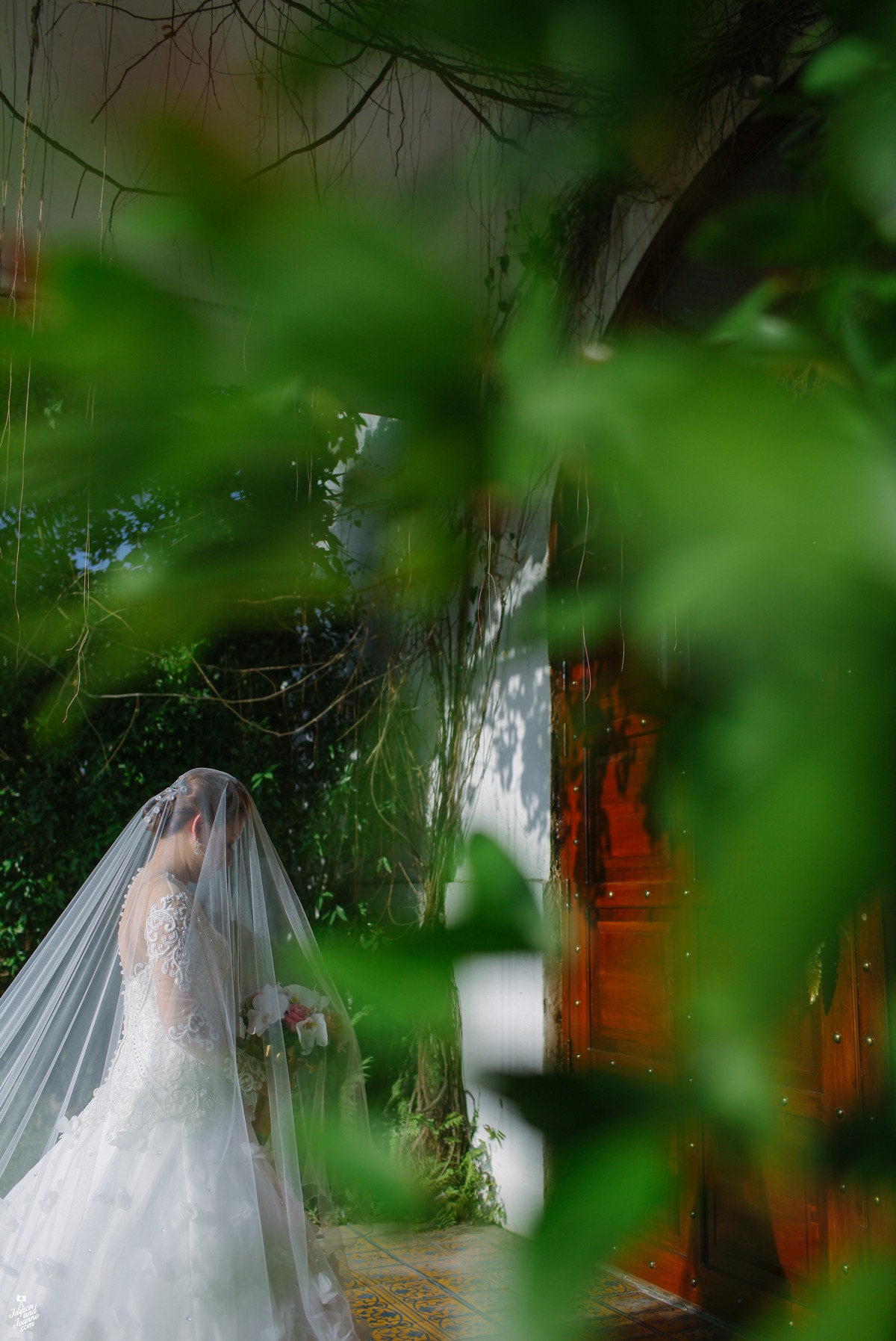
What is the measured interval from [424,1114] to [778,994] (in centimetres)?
429

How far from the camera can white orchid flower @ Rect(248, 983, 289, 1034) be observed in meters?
2.71

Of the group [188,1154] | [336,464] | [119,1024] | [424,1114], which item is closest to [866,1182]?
[336,464]

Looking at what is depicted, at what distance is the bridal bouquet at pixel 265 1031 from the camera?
8.78 feet

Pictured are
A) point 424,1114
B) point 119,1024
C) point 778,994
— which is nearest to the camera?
point 778,994

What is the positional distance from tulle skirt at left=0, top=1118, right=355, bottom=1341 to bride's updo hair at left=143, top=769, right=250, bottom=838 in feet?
2.52

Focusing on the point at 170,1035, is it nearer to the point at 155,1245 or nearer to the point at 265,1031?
the point at 265,1031

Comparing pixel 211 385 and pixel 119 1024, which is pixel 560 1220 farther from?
pixel 119 1024

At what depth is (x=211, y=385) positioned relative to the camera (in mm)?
248

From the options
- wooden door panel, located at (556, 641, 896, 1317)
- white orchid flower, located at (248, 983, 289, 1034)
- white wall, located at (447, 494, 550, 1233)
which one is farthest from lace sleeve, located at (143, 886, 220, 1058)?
wooden door panel, located at (556, 641, 896, 1317)

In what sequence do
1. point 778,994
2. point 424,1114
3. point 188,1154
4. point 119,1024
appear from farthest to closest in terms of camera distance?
point 424,1114 < point 119,1024 < point 188,1154 < point 778,994

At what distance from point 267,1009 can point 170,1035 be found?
0.83ft

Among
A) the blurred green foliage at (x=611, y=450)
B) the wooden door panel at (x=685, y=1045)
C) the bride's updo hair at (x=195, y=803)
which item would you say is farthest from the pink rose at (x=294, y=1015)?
the blurred green foliage at (x=611, y=450)

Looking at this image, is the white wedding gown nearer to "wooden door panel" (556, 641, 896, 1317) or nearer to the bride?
the bride

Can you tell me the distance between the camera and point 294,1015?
272 centimetres
